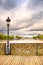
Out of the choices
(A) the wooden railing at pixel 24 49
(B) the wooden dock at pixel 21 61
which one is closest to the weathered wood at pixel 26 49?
(A) the wooden railing at pixel 24 49

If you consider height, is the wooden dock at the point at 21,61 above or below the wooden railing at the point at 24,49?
below

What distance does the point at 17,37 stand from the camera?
312 inches

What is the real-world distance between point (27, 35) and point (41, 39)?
75cm

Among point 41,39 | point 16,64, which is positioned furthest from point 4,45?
point 16,64

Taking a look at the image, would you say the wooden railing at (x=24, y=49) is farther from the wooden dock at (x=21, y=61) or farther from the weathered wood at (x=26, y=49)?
the wooden dock at (x=21, y=61)

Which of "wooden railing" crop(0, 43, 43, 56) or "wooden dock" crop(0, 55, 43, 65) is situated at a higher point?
"wooden railing" crop(0, 43, 43, 56)

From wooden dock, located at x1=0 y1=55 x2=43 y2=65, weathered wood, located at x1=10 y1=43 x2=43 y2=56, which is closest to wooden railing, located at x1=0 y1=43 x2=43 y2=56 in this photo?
weathered wood, located at x1=10 y1=43 x2=43 y2=56

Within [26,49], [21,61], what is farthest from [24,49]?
[21,61]

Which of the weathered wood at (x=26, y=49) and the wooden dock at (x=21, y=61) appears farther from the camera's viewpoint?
the weathered wood at (x=26, y=49)

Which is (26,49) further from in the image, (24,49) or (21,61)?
(21,61)

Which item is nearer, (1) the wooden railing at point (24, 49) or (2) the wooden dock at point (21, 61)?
(2) the wooden dock at point (21, 61)

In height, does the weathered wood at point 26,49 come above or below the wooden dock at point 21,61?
above

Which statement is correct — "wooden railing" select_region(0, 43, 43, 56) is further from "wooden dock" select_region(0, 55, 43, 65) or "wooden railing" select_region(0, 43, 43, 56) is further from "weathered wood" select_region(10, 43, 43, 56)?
"wooden dock" select_region(0, 55, 43, 65)

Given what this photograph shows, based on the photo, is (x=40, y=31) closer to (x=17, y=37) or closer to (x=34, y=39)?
(x=34, y=39)
